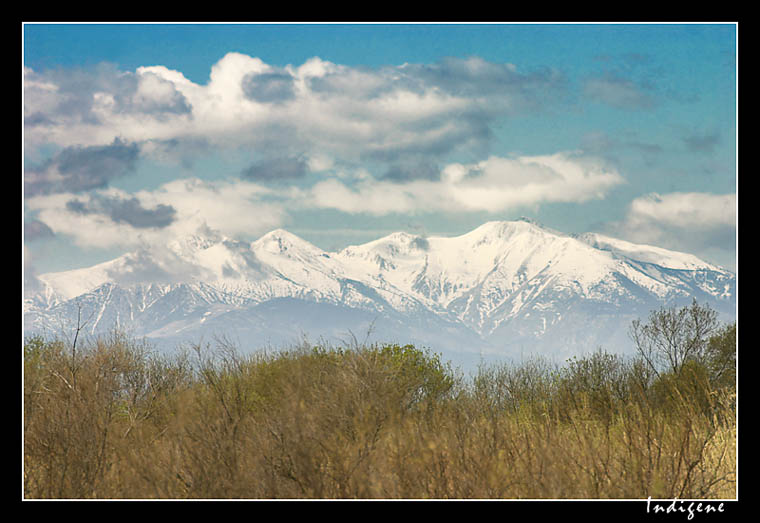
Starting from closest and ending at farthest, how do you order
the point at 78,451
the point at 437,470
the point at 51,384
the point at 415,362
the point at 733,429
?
the point at 437,470 → the point at 733,429 → the point at 78,451 → the point at 51,384 → the point at 415,362

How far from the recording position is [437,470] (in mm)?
12469

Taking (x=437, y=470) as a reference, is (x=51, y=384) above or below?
above

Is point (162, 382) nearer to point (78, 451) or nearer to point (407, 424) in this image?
point (78, 451)
